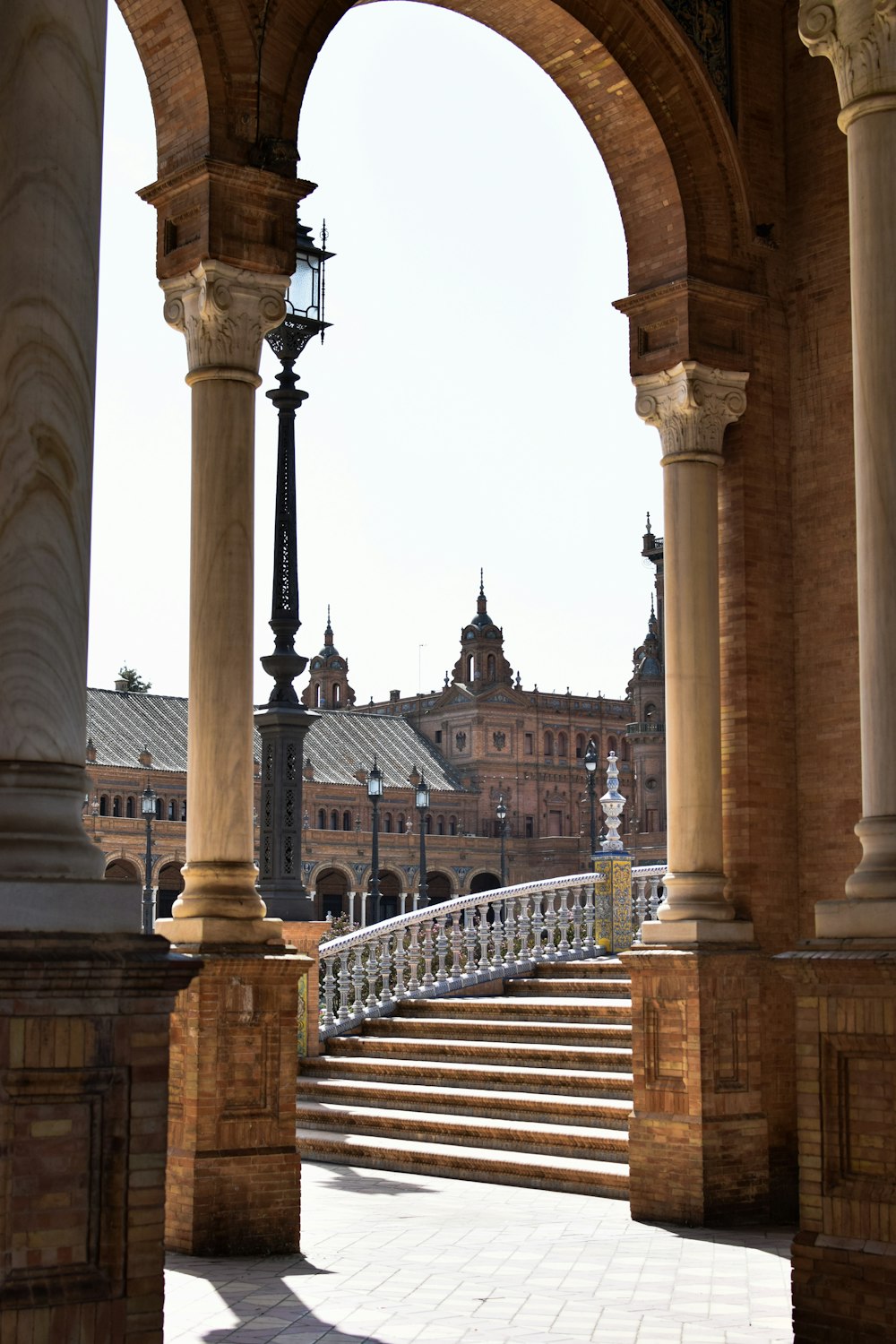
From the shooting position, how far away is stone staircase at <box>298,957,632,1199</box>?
12.2m

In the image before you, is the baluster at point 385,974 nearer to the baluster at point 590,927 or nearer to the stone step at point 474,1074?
the stone step at point 474,1074

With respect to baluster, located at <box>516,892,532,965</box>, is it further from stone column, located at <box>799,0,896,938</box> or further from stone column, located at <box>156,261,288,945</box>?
stone column, located at <box>799,0,896,938</box>

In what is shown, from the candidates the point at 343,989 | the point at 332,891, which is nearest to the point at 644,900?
the point at 343,989

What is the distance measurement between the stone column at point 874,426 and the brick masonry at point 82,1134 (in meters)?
3.08

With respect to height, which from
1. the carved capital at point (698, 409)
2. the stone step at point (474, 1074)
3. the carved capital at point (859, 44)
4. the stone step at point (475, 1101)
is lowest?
the stone step at point (475, 1101)

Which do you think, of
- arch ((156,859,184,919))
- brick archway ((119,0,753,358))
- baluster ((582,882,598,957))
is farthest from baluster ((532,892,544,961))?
arch ((156,859,184,919))

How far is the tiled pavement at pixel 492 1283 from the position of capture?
23.9ft

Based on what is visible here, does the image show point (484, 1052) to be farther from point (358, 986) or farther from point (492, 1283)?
point (492, 1283)

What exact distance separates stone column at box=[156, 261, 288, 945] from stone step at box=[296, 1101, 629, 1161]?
380 cm

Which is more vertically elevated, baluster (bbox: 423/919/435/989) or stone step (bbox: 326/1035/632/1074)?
baluster (bbox: 423/919/435/989)

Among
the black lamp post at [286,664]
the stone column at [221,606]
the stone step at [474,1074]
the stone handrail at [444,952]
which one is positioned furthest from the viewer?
the stone handrail at [444,952]

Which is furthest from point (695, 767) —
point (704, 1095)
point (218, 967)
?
point (218, 967)

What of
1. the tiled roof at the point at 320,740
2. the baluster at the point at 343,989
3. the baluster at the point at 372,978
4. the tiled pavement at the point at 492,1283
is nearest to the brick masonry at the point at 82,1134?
the tiled pavement at the point at 492,1283

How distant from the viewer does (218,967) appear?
8.99m
